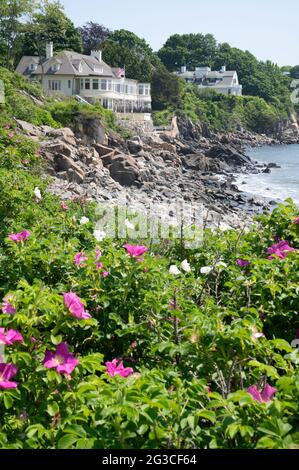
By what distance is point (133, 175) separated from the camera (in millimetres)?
29328

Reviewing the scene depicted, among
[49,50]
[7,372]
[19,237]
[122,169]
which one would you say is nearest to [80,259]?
[19,237]

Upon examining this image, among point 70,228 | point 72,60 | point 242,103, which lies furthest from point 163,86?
point 70,228

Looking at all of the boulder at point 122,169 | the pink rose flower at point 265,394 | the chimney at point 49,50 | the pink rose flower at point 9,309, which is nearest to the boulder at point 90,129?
the boulder at point 122,169

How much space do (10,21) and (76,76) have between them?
879cm

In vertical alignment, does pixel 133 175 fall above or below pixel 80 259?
below

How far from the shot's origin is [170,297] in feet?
12.1

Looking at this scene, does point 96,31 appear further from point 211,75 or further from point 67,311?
point 67,311

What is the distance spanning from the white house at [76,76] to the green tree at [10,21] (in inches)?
134

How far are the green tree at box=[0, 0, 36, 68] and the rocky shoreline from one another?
45.0 feet

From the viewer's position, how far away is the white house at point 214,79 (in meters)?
103

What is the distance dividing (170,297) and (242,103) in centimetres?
9319

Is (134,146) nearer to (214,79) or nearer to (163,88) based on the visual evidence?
(163,88)

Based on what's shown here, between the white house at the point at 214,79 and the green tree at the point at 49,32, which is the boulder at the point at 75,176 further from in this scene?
the white house at the point at 214,79

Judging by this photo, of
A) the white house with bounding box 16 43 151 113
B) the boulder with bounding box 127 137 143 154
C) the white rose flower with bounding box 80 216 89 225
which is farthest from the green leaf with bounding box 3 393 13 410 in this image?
the white house with bounding box 16 43 151 113
